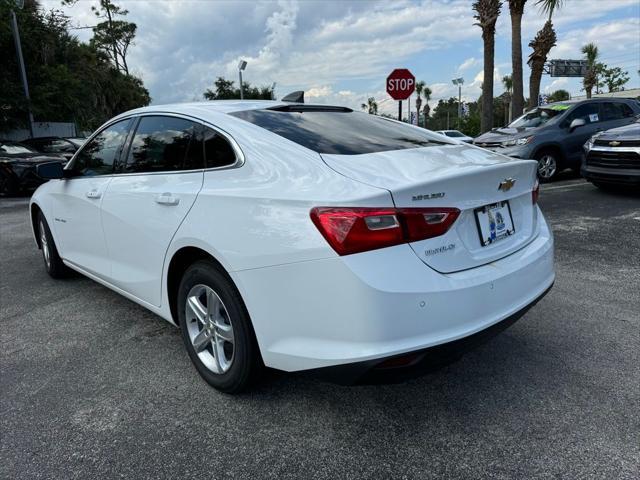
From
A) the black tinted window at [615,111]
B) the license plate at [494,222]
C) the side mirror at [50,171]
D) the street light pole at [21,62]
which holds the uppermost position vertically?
the street light pole at [21,62]

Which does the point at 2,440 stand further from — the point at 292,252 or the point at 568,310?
the point at 568,310

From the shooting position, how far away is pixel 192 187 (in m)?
2.63

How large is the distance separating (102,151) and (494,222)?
288 centimetres

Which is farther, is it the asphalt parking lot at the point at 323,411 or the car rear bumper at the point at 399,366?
the asphalt parking lot at the point at 323,411

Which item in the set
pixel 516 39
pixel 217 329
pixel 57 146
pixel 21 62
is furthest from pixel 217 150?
pixel 21 62

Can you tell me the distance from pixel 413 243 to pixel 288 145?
2.68 feet

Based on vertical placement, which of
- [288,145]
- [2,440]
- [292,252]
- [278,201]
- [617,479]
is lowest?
[617,479]

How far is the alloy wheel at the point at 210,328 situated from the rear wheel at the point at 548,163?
8.84m

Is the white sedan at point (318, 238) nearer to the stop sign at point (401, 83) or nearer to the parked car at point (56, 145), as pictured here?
the stop sign at point (401, 83)

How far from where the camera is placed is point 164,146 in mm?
3021

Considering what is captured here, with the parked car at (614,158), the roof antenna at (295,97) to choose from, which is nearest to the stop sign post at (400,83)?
the parked car at (614,158)

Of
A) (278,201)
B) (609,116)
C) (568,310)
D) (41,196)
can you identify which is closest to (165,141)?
(278,201)

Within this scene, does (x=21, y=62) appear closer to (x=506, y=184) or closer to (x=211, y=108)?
(x=211, y=108)

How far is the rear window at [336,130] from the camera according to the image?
2.48 metres
